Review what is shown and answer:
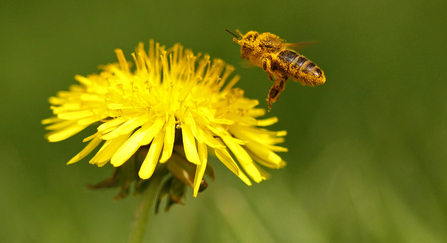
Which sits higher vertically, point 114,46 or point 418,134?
point 418,134

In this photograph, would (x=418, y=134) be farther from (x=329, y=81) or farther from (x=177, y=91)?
(x=177, y=91)

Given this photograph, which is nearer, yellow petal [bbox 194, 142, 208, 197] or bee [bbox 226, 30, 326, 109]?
yellow petal [bbox 194, 142, 208, 197]

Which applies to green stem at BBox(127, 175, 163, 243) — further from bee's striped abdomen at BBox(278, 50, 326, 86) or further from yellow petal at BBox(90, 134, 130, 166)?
bee's striped abdomen at BBox(278, 50, 326, 86)

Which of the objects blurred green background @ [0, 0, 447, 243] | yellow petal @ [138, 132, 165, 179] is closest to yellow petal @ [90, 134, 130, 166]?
yellow petal @ [138, 132, 165, 179]

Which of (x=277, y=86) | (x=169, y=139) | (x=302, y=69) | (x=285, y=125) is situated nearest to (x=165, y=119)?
(x=169, y=139)

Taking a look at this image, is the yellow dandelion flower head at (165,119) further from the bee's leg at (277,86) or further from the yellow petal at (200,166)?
the bee's leg at (277,86)

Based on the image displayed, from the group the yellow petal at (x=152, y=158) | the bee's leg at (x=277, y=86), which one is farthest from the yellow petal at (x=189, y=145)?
the bee's leg at (x=277, y=86)

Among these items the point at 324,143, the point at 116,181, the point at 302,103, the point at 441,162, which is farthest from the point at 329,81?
the point at 116,181
